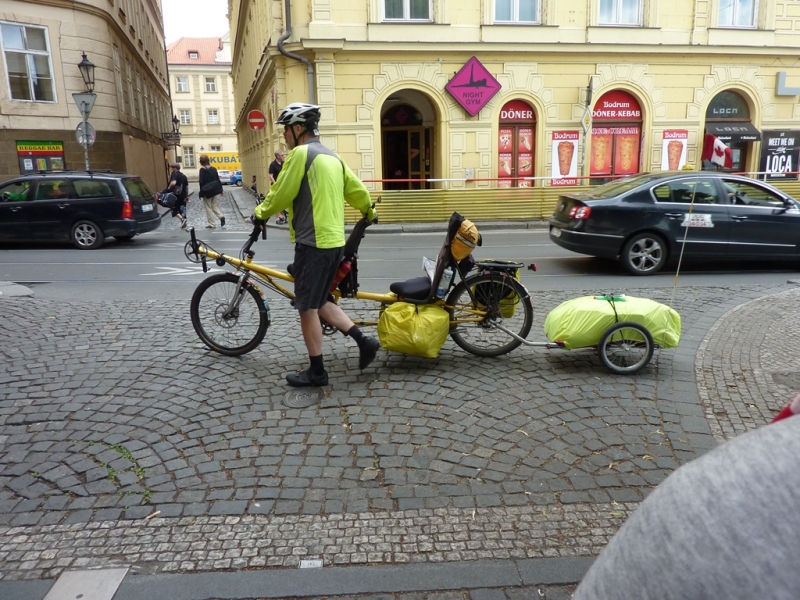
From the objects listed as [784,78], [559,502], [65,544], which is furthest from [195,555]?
[784,78]

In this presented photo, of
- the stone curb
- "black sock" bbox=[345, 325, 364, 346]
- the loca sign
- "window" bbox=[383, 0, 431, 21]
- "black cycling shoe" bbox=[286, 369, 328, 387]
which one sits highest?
"window" bbox=[383, 0, 431, 21]

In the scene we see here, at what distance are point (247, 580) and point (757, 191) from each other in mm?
9990

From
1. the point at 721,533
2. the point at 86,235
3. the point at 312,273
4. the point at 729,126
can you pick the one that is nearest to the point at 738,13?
the point at 729,126

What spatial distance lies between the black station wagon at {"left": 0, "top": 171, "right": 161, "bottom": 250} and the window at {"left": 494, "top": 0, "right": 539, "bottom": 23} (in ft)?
40.9

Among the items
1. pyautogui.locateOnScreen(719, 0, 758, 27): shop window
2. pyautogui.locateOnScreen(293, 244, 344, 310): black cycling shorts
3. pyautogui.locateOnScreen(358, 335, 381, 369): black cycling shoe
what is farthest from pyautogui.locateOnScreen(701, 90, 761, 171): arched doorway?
pyautogui.locateOnScreen(293, 244, 344, 310): black cycling shorts

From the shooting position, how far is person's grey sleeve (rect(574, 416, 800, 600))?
688 mm

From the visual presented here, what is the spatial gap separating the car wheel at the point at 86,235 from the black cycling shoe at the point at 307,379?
34.8 feet

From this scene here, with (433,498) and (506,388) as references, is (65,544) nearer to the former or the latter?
(433,498)

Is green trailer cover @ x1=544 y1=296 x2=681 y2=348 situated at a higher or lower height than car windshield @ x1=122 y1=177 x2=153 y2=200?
lower

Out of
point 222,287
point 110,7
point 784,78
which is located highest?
point 110,7

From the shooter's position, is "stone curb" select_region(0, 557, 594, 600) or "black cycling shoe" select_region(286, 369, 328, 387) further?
"black cycling shoe" select_region(286, 369, 328, 387)

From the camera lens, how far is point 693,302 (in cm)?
759

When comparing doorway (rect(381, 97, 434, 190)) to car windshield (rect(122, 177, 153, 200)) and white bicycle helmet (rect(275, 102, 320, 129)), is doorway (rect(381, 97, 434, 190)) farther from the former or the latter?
white bicycle helmet (rect(275, 102, 320, 129))

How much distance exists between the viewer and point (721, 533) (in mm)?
728
